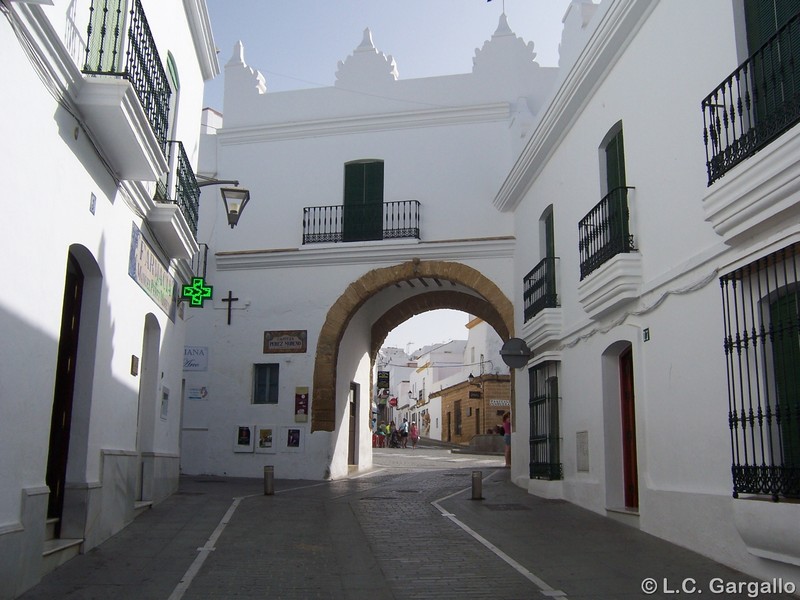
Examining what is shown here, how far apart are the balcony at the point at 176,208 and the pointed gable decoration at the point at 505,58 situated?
8.46 meters

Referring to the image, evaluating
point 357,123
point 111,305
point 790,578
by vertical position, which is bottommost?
point 790,578

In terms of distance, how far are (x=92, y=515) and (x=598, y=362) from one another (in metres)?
6.64

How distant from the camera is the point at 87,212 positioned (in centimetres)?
769

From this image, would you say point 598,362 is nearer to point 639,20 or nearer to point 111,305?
point 639,20

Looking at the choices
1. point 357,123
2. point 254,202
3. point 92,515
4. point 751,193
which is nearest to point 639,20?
point 751,193

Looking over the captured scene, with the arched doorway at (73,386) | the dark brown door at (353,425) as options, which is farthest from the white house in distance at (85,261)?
the dark brown door at (353,425)

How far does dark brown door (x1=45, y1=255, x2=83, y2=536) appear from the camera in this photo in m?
7.83

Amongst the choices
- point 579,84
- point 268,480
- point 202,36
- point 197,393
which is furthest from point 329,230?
point 579,84

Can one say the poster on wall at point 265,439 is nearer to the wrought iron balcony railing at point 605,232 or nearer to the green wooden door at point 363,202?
the green wooden door at point 363,202

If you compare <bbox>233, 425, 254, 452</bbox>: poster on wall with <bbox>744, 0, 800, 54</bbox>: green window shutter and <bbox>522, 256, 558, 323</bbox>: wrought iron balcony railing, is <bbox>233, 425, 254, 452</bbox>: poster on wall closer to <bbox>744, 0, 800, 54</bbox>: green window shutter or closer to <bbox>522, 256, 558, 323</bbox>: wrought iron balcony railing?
<bbox>522, 256, 558, 323</bbox>: wrought iron balcony railing

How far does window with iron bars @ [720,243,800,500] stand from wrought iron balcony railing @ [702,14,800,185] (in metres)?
1.02

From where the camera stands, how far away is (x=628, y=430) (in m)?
10.8

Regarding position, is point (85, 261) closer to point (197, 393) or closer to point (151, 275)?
point (151, 275)

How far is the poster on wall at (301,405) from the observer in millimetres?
17359
